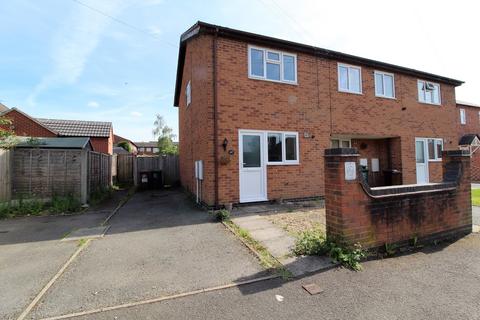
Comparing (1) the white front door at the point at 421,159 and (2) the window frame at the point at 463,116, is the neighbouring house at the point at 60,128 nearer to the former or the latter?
(1) the white front door at the point at 421,159

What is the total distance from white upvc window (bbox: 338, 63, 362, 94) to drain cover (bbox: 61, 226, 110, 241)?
9.53 metres

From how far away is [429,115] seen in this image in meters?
12.7

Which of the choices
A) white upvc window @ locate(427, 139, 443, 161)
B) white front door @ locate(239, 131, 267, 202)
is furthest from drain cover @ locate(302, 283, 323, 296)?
white upvc window @ locate(427, 139, 443, 161)

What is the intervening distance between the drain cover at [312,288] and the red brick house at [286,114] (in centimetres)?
469

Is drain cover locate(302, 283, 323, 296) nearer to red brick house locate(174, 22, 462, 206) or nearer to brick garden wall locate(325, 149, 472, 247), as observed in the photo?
brick garden wall locate(325, 149, 472, 247)

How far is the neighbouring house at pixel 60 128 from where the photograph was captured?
698 inches

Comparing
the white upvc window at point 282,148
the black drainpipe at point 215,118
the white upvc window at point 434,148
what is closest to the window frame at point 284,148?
the white upvc window at point 282,148

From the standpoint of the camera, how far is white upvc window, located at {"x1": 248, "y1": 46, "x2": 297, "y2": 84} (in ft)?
27.7

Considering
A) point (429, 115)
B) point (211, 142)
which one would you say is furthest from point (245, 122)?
point (429, 115)

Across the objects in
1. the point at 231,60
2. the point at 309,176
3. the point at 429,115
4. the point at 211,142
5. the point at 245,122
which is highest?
the point at 231,60

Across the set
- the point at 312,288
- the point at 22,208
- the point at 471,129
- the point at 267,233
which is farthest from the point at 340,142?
the point at 471,129

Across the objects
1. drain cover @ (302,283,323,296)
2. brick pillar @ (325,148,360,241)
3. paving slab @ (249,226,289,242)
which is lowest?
drain cover @ (302,283,323,296)

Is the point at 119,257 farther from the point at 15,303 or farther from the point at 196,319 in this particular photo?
the point at 196,319

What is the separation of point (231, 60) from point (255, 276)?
665 centimetres
